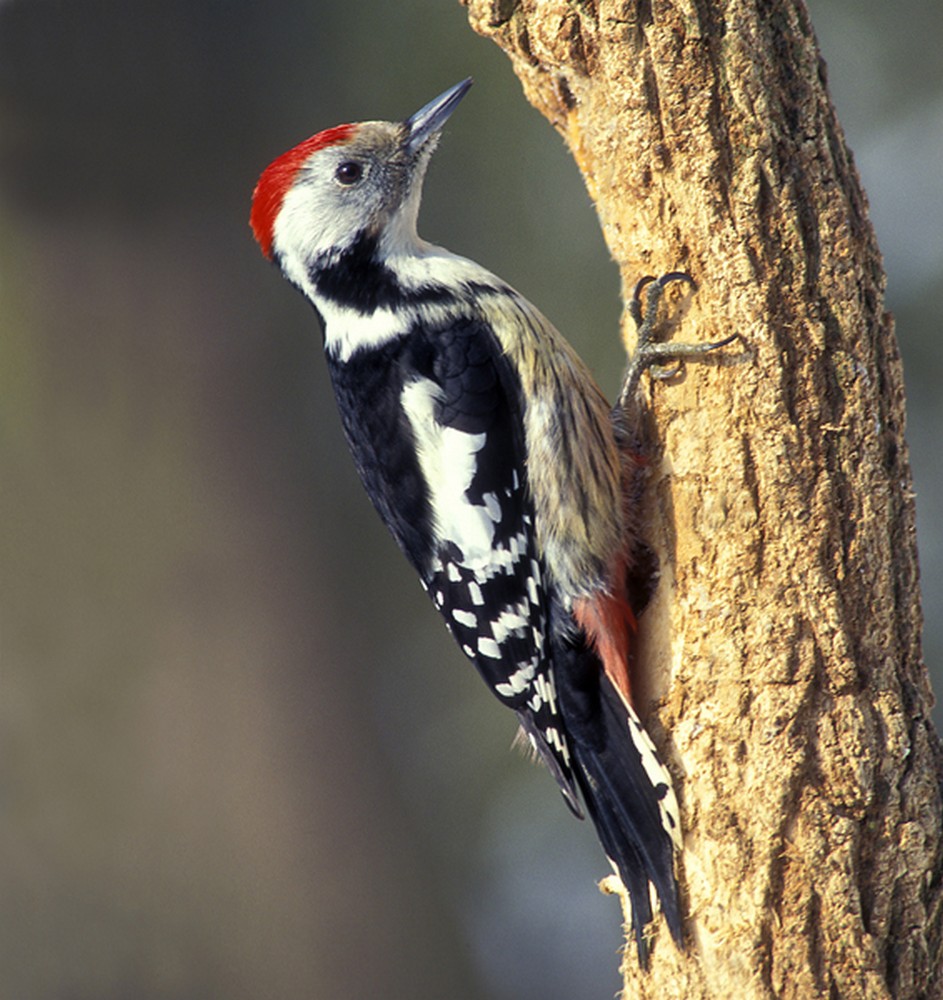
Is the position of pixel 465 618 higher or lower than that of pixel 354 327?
lower

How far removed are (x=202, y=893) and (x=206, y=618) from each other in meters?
1.05

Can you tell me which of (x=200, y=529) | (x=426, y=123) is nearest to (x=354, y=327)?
(x=426, y=123)

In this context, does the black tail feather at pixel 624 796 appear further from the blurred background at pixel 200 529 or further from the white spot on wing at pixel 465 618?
the blurred background at pixel 200 529

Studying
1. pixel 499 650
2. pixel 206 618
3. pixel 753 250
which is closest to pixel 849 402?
pixel 753 250

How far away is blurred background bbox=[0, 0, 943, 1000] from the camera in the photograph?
412 centimetres

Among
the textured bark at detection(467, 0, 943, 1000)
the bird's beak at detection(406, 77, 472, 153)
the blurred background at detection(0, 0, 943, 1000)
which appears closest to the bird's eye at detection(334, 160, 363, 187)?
the bird's beak at detection(406, 77, 472, 153)

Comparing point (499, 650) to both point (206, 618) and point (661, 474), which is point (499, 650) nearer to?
point (661, 474)

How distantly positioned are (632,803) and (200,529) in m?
2.70

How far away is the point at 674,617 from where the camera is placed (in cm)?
209

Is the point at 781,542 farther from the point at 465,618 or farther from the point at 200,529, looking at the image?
the point at 200,529

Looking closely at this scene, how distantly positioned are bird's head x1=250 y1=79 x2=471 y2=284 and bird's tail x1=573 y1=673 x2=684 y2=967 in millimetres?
1141

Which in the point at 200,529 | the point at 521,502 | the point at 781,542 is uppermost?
the point at 200,529

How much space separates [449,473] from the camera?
2283mm

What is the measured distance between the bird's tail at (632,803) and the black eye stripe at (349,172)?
125cm
